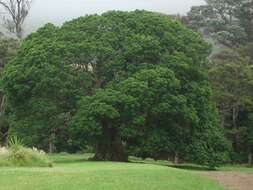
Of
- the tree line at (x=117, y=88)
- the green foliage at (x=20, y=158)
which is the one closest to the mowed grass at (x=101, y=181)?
the green foliage at (x=20, y=158)

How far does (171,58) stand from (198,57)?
8.95ft

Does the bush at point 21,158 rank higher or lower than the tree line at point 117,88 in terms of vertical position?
lower

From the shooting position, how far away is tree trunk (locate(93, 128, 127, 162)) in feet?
106

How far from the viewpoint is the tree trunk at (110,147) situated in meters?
32.2

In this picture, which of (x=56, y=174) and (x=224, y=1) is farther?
(x=224, y=1)

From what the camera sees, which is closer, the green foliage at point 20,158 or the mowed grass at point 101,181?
the mowed grass at point 101,181

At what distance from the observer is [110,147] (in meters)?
32.6

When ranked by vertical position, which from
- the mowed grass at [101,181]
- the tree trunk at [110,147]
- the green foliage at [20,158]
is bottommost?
the mowed grass at [101,181]

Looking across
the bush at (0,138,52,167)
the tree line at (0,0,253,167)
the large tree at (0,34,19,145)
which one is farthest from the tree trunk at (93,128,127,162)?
the large tree at (0,34,19,145)

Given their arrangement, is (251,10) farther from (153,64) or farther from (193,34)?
(153,64)

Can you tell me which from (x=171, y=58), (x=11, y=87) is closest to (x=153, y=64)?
(x=171, y=58)

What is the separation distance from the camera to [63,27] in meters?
34.5

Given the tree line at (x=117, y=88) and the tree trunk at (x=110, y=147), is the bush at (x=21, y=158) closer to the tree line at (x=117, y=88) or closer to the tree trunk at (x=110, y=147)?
the tree line at (x=117, y=88)

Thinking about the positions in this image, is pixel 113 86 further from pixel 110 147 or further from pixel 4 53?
pixel 4 53
